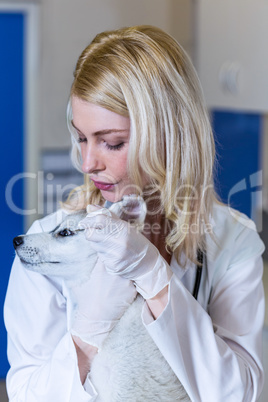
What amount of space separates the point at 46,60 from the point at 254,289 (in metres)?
1.93

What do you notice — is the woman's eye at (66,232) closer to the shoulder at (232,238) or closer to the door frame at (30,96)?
the shoulder at (232,238)

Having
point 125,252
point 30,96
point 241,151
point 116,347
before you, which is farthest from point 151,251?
point 30,96

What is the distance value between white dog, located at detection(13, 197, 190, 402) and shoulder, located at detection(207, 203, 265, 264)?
21 centimetres

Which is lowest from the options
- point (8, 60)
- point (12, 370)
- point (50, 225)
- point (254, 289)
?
point (12, 370)

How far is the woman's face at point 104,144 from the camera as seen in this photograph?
830 millimetres

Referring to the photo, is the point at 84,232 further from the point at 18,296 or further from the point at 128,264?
the point at 18,296

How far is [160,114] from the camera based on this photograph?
2.84ft

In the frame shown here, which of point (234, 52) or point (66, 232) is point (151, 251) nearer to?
point (66, 232)

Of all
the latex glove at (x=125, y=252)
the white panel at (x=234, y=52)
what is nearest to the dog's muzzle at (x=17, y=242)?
the latex glove at (x=125, y=252)

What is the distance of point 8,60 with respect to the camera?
2.58 meters

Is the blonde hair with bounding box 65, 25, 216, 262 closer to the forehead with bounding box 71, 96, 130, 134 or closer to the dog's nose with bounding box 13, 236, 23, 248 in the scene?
the forehead with bounding box 71, 96, 130, 134

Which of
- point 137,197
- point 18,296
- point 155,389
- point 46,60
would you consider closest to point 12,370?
point 18,296

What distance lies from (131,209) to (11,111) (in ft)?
6.18

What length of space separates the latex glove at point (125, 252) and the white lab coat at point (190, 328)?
0.03 meters
